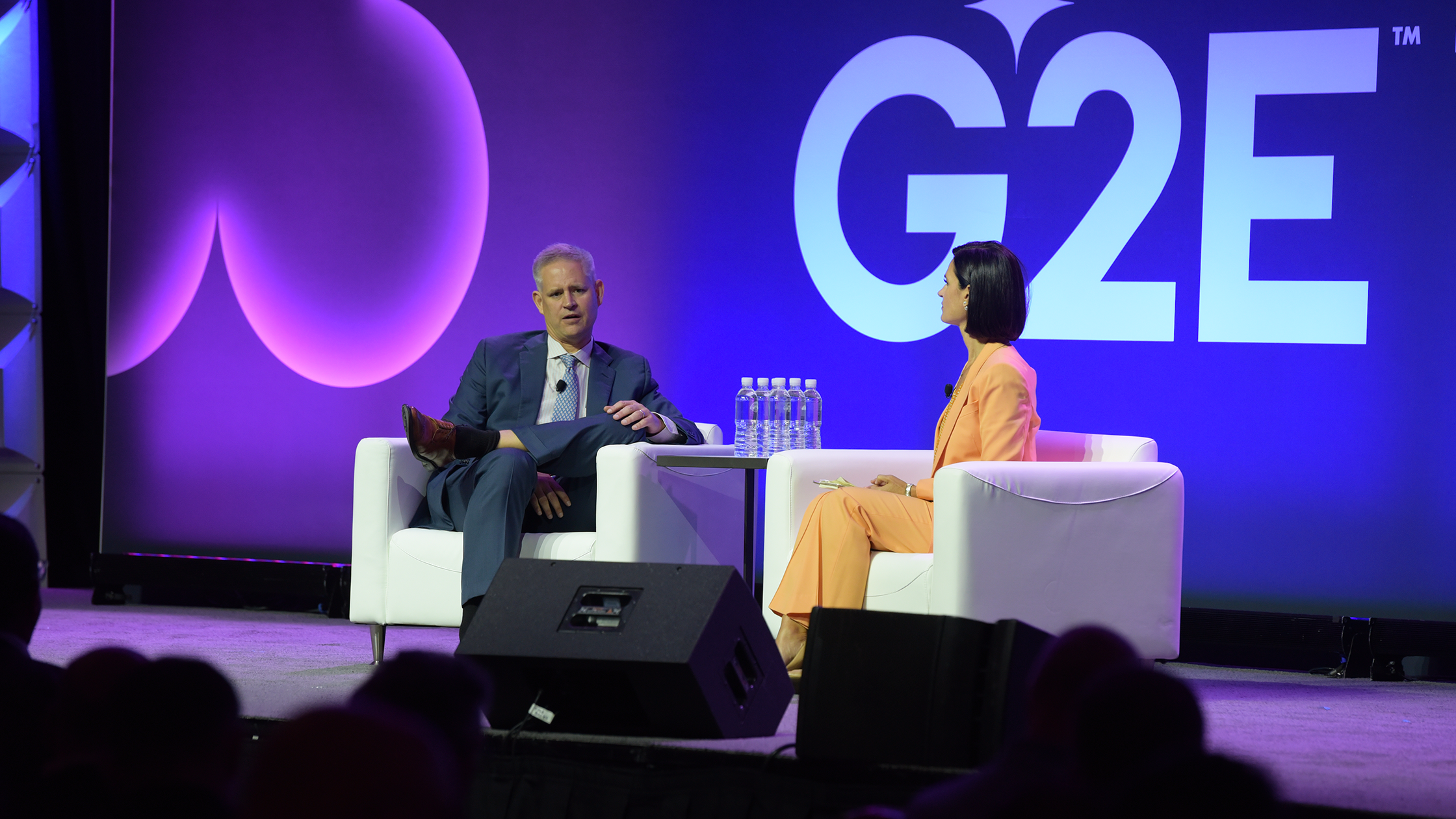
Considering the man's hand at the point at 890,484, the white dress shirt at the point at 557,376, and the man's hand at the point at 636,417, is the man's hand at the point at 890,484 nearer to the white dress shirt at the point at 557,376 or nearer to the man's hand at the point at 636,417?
the man's hand at the point at 636,417

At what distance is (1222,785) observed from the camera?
108cm

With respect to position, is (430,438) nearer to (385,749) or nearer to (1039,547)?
(1039,547)

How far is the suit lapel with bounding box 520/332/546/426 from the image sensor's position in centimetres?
419

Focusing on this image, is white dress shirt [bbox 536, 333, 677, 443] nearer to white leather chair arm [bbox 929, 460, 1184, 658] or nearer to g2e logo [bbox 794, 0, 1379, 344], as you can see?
g2e logo [bbox 794, 0, 1379, 344]

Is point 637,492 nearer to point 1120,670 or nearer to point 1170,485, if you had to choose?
point 1170,485

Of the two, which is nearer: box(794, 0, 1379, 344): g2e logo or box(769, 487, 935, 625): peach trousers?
box(769, 487, 935, 625): peach trousers

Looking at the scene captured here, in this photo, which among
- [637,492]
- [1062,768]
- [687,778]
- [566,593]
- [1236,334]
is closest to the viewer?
[1062,768]

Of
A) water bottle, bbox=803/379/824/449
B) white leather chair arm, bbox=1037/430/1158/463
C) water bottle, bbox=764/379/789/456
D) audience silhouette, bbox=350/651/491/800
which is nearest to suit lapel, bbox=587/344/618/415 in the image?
water bottle, bbox=764/379/789/456

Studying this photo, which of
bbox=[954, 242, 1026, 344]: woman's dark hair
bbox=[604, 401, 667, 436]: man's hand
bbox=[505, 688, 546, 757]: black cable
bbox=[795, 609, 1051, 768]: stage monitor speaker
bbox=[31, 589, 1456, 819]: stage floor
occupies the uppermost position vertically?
bbox=[954, 242, 1026, 344]: woman's dark hair

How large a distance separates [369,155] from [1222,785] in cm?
473

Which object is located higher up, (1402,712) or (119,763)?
(119,763)

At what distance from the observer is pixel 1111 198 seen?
4508mm

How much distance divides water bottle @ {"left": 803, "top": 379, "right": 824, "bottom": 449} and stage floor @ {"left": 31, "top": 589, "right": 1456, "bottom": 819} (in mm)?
1276

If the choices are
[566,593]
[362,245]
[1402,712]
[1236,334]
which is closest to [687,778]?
[566,593]
